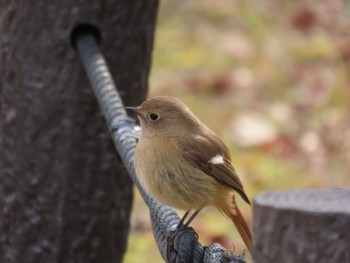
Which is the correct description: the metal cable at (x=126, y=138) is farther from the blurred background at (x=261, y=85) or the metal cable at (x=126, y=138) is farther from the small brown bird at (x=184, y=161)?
the blurred background at (x=261, y=85)

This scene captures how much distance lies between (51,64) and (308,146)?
3732mm

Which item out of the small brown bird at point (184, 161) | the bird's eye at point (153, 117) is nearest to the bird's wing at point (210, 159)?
the small brown bird at point (184, 161)

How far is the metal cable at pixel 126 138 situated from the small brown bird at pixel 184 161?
6 centimetres

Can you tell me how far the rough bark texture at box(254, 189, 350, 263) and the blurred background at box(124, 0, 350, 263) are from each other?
4.01 m

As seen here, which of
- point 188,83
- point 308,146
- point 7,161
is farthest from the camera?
point 188,83

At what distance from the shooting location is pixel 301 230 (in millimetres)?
1063

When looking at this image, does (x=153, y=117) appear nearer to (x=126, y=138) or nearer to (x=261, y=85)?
(x=126, y=138)

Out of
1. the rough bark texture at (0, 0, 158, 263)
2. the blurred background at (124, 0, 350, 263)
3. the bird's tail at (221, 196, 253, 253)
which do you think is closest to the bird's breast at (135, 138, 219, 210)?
the bird's tail at (221, 196, 253, 253)

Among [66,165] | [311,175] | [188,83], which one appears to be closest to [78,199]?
[66,165]

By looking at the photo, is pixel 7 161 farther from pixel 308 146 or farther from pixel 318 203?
pixel 308 146

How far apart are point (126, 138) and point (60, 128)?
1.17 feet

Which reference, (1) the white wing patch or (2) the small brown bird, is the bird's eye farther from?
(1) the white wing patch

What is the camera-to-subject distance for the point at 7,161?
314 centimetres

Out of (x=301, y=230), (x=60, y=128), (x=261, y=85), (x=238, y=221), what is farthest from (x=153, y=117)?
(x=261, y=85)
